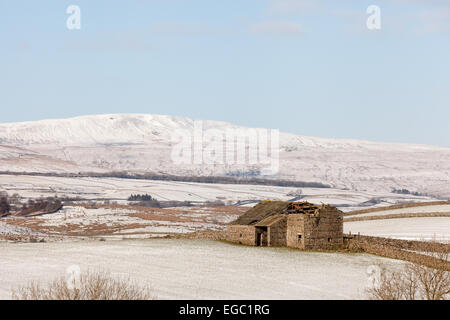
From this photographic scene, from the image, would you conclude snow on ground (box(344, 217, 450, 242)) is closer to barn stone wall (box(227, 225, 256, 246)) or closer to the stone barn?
the stone barn

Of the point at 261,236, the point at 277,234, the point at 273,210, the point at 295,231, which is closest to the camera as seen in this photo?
the point at 295,231

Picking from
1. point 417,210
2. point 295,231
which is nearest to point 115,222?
point 417,210

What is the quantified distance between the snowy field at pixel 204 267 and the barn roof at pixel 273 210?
4.21 metres

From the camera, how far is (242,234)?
2778 inches

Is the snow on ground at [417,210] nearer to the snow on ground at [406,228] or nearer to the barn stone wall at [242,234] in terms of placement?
the snow on ground at [406,228]

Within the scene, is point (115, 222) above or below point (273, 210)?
below

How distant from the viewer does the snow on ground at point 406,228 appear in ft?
268

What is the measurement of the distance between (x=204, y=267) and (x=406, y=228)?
42816mm

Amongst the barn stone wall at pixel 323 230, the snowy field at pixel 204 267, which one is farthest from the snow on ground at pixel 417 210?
the snowy field at pixel 204 267

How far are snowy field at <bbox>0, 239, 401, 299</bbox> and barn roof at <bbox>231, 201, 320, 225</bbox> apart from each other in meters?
4.21

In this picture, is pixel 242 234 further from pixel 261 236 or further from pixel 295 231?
pixel 295 231
